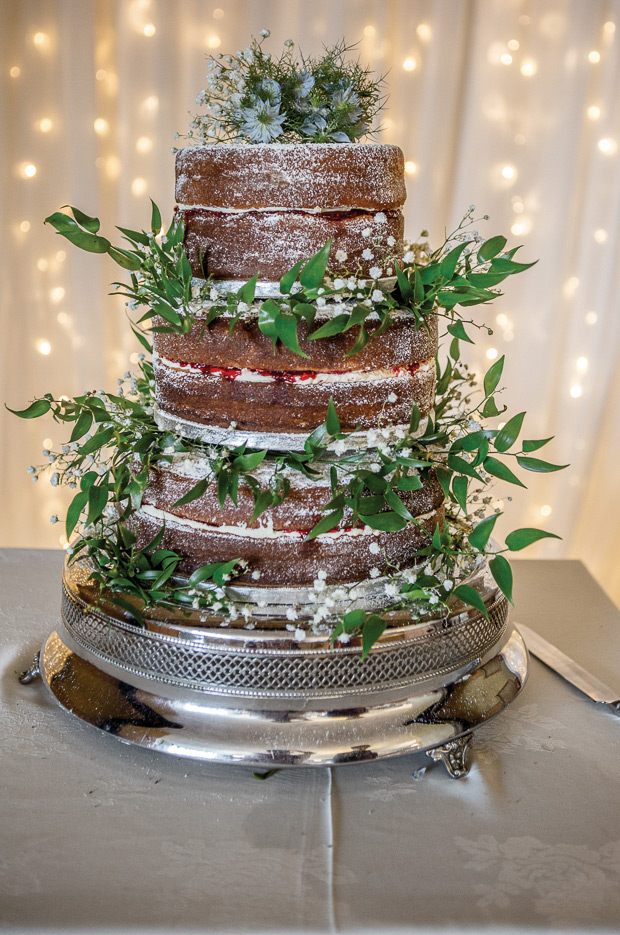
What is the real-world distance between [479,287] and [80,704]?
0.88 m

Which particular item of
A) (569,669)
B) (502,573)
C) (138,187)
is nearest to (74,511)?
(502,573)

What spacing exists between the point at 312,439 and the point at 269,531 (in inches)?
6.5

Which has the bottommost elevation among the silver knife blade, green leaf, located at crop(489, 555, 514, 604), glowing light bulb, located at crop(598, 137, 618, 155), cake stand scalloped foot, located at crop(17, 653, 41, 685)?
cake stand scalloped foot, located at crop(17, 653, 41, 685)

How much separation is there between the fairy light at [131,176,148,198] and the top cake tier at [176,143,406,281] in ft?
6.13

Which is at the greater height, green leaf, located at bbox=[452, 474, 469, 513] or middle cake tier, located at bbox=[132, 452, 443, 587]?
green leaf, located at bbox=[452, 474, 469, 513]

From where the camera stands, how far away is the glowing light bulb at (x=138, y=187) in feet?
9.93

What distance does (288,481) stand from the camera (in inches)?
48.5

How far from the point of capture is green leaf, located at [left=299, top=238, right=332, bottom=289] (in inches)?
43.8

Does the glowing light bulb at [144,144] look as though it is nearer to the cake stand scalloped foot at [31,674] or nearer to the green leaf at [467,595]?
the cake stand scalloped foot at [31,674]

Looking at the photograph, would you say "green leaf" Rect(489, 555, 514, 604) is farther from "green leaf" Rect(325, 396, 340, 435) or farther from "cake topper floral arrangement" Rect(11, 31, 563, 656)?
"green leaf" Rect(325, 396, 340, 435)

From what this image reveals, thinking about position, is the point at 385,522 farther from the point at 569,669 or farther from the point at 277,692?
the point at 569,669

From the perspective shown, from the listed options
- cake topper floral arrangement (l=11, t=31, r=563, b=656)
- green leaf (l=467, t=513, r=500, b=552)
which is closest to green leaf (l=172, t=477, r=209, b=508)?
cake topper floral arrangement (l=11, t=31, r=563, b=656)

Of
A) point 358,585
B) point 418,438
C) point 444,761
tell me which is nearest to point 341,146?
point 418,438

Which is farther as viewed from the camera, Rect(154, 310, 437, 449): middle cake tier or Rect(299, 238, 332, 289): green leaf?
Rect(154, 310, 437, 449): middle cake tier
